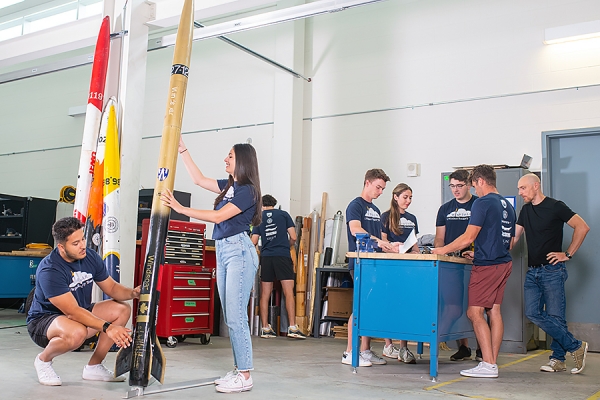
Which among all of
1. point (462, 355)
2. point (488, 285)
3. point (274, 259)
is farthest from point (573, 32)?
point (274, 259)

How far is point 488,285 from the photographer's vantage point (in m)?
4.47

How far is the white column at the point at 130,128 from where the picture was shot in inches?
210

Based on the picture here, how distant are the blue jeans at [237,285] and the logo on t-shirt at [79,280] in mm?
817

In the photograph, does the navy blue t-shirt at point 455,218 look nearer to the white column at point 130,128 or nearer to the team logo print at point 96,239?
the white column at point 130,128

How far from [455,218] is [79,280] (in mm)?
3107

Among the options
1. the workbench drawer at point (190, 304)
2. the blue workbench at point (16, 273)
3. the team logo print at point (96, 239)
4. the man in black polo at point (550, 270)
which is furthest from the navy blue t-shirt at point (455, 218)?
the blue workbench at point (16, 273)

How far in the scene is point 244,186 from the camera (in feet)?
11.8

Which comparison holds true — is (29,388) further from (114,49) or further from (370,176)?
(114,49)

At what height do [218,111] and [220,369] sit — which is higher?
[218,111]

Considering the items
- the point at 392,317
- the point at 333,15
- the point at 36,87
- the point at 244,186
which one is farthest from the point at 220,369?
the point at 36,87

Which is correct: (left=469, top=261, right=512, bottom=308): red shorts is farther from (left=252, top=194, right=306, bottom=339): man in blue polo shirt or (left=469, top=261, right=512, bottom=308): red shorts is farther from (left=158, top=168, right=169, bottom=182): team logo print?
(left=252, top=194, right=306, bottom=339): man in blue polo shirt

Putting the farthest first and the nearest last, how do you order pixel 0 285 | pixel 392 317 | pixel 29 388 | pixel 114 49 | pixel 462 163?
pixel 0 285, pixel 462 163, pixel 114 49, pixel 392 317, pixel 29 388

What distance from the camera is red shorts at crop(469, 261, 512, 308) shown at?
4453 mm

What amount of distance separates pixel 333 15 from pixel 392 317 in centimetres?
530
